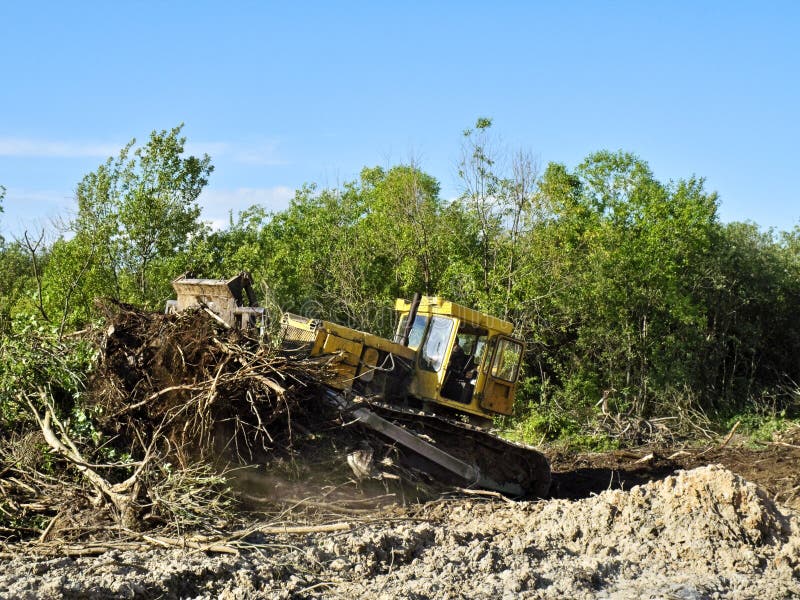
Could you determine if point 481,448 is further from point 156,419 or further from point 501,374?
point 156,419

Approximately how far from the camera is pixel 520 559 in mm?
7195

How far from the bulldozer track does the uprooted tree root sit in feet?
4.38

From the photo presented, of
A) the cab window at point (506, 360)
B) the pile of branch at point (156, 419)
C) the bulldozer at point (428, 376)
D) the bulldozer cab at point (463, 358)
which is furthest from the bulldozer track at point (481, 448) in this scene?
the pile of branch at point (156, 419)

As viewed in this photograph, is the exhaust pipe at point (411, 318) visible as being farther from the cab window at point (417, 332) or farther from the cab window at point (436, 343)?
the cab window at point (436, 343)

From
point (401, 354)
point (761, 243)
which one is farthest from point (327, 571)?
point (761, 243)

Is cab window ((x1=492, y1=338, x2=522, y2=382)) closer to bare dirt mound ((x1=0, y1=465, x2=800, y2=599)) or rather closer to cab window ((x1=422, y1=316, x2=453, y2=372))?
cab window ((x1=422, y1=316, x2=453, y2=372))

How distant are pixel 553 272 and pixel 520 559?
50.7 ft

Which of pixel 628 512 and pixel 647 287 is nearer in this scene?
pixel 628 512

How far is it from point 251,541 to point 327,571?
0.90 m

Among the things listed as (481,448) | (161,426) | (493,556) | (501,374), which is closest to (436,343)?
(501,374)

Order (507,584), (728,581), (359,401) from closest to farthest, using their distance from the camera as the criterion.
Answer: (507,584) < (728,581) < (359,401)

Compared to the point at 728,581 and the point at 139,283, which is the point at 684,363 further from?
the point at 728,581

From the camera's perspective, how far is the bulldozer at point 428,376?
33.0 feet

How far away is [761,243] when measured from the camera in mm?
27359
